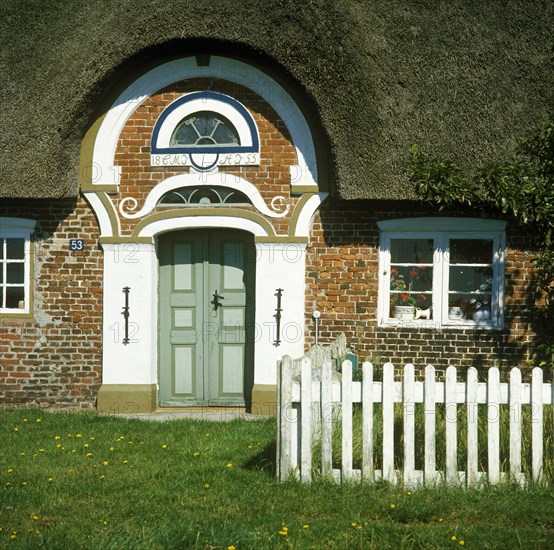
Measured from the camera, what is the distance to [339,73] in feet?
31.5

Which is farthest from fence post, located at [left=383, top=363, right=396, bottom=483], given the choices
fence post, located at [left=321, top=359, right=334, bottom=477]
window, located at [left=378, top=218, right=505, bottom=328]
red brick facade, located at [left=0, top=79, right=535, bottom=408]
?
window, located at [left=378, top=218, right=505, bottom=328]

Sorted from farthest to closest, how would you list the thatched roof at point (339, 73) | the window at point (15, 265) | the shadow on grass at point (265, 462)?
the window at point (15, 265)
the thatched roof at point (339, 73)
the shadow on grass at point (265, 462)

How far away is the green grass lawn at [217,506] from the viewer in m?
5.21

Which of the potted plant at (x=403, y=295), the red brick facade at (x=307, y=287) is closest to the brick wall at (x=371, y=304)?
the red brick facade at (x=307, y=287)

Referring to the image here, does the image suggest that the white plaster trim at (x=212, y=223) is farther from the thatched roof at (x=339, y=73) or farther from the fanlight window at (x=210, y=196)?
the thatched roof at (x=339, y=73)

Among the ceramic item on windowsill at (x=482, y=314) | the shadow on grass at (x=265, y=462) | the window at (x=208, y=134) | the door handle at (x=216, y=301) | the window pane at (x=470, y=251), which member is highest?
the window at (x=208, y=134)

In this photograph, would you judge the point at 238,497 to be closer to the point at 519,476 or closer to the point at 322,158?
the point at 519,476

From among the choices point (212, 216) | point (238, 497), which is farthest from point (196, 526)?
point (212, 216)

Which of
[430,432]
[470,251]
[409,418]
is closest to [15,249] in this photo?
[470,251]

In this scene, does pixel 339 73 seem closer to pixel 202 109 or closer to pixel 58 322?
pixel 202 109

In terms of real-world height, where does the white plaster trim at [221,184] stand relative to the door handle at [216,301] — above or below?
above

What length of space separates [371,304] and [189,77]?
355 cm

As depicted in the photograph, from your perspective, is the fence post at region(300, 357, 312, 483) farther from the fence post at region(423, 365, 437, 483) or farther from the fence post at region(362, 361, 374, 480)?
the fence post at region(423, 365, 437, 483)

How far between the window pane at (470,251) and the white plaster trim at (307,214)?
1.69 m
